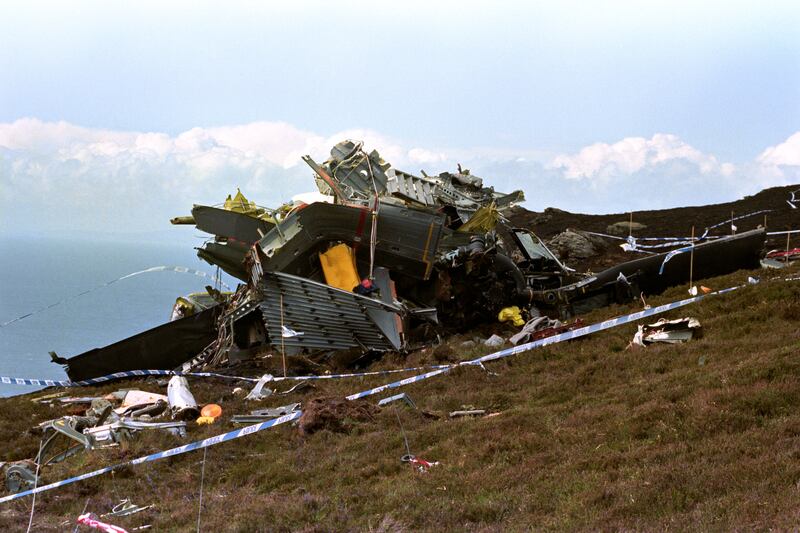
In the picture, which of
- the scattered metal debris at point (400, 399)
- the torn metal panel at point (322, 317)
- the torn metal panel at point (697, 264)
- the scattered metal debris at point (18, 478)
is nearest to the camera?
the scattered metal debris at point (18, 478)

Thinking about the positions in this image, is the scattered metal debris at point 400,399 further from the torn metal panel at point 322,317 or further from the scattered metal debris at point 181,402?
the torn metal panel at point 322,317

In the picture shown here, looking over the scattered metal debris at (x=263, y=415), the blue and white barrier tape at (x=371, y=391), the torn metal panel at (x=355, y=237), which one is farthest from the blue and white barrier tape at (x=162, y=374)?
the torn metal panel at (x=355, y=237)

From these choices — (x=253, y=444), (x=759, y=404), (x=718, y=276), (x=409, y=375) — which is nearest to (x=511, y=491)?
(x=759, y=404)

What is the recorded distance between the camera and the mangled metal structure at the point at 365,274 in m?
12.8

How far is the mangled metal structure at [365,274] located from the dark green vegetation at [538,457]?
9.06ft

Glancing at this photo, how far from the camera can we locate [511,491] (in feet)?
18.1

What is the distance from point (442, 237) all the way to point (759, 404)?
9.35 metres

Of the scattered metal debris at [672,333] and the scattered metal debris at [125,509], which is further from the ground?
the scattered metal debris at [672,333]

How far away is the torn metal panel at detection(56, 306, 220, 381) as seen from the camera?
43.0 feet

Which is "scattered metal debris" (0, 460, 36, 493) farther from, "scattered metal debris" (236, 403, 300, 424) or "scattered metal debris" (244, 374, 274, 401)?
"scattered metal debris" (244, 374, 274, 401)

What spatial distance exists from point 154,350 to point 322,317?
365cm

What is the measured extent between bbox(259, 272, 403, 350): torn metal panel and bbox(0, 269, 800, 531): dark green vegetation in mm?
2666

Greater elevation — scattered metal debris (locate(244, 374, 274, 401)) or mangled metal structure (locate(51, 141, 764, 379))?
mangled metal structure (locate(51, 141, 764, 379))

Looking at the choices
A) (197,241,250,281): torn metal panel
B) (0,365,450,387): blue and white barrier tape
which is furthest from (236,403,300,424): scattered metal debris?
(197,241,250,281): torn metal panel
